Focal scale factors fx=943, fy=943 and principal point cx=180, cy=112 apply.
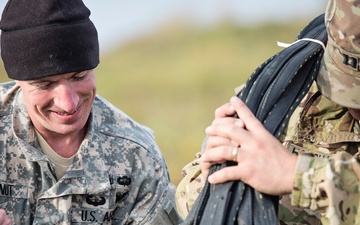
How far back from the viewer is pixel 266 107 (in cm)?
385

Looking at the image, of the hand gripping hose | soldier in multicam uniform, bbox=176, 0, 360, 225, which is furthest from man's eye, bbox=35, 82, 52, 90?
the hand gripping hose

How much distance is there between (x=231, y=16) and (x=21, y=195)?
11764 millimetres

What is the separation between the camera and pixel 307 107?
4207mm

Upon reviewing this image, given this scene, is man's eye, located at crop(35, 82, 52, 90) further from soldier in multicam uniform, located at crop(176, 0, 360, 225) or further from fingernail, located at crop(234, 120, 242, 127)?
fingernail, located at crop(234, 120, 242, 127)

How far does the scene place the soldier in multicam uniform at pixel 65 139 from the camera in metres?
4.96

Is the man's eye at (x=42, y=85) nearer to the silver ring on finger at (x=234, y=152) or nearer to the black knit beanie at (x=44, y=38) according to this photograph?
the black knit beanie at (x=44, y=38)

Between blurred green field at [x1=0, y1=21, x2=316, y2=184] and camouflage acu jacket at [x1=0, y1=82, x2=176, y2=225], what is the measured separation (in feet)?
13.8

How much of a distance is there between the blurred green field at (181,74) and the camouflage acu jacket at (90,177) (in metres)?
4.21

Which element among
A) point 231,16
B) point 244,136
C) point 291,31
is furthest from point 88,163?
point 231,16

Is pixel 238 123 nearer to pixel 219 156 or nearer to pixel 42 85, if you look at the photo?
pixel 219 156

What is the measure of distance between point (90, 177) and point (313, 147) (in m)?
1.61

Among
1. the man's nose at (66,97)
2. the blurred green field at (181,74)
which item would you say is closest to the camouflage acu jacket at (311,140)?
the man's nose at (66,97)

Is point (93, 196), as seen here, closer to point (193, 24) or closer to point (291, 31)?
point (291, 31)

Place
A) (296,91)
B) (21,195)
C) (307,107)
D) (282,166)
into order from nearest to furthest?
1. (282,166)
2. (296,91)
3. (307,107)
4. (21,195)
